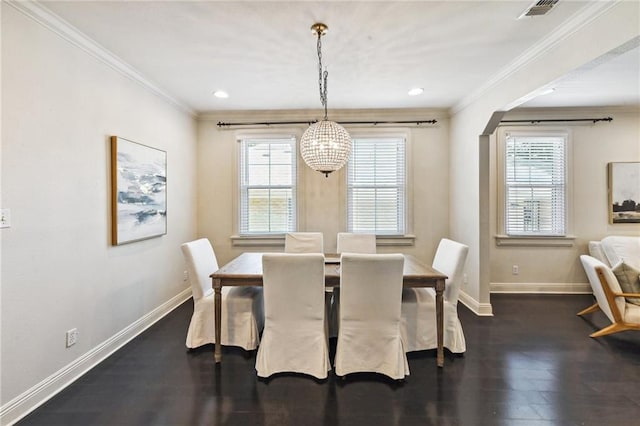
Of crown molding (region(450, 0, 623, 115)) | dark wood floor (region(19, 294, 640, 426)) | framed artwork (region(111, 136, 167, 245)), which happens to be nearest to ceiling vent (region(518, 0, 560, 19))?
crown molding (region(450, 0, 623, 115))

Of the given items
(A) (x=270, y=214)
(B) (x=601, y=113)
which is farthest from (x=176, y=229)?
(B) (x=601, y=113)

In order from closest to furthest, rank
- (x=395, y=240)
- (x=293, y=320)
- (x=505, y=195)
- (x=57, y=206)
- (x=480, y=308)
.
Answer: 1. (x=57, y=206)
2. (x=293, y=320)
3. (x=480, y=308)
4. (x=505, y=195)
5. (x=395, y=240)

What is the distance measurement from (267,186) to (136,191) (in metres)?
1.79

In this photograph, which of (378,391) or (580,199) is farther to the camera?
(580,199)

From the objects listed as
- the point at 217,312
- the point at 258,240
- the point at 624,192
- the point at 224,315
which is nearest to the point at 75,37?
the point at 217,312

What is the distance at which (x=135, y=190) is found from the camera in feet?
9.39

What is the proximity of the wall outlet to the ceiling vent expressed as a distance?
156 inches

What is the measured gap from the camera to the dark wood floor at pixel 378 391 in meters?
1.82

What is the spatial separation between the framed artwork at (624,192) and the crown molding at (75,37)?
5936 millimetres

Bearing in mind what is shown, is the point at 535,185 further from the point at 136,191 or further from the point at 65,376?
the point at 65,376

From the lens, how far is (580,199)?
4.06m

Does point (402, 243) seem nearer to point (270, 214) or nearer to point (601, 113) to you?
point (270, 214)

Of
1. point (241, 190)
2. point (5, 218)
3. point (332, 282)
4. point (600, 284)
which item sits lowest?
point (600, 284)

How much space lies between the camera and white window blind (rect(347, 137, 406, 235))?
14.1ft
